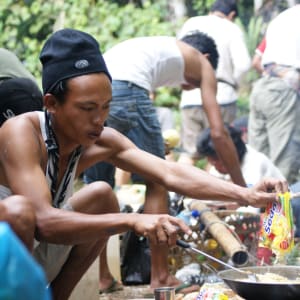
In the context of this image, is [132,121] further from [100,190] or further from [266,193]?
[266,193]

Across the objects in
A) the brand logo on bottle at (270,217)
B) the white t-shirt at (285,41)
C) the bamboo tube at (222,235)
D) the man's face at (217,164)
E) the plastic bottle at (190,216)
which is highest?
the brand logo on bottle at (270,217)

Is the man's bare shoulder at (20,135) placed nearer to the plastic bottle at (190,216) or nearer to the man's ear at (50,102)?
the man's ear at (50,102)

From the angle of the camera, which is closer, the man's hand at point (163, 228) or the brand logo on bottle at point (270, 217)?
the man's hand at point (163, 228)

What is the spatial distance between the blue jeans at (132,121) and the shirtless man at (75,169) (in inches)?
52.6

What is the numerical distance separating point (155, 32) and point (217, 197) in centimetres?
749

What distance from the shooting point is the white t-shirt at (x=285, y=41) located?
7.60 metres

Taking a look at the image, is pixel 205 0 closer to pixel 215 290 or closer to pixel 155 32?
pixel 155 32

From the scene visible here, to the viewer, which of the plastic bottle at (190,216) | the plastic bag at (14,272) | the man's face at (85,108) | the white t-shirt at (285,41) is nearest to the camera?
the plastic bag at (14,272)

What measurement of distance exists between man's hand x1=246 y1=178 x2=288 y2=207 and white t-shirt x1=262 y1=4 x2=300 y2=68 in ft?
11.4

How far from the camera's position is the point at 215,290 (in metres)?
3.88

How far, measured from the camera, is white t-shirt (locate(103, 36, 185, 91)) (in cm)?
594

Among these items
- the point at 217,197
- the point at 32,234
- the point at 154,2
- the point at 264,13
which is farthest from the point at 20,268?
the point at 154,2

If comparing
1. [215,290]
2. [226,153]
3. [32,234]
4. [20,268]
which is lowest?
[226,153]

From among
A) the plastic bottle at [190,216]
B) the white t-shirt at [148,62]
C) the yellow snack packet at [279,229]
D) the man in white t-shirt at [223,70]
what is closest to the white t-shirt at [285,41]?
the man in white t-shirt at [223,70]
